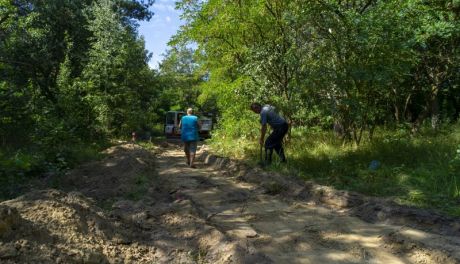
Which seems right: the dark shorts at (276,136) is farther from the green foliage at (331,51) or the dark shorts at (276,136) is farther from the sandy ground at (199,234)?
the sandy ground at (199,234)

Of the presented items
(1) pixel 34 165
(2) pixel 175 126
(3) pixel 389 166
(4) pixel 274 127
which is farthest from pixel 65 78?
(2) pixel 175 126

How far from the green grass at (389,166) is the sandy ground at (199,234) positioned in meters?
1.22

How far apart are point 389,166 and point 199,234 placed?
16.0 feet

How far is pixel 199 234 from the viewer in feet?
15.8

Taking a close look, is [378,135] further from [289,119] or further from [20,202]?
[20,202]

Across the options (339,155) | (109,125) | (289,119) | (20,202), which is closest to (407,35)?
(339,155)

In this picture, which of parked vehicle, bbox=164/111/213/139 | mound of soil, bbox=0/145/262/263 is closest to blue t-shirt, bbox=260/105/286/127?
mound of soil, bbox=0/145/262/263

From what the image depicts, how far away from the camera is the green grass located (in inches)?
255

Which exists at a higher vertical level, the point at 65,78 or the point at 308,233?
the point at 65,78

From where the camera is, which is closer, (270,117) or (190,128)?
(270,117)

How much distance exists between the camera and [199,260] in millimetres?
4227

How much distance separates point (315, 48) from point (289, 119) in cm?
240

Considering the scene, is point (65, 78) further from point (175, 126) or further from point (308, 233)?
point (175, 126)

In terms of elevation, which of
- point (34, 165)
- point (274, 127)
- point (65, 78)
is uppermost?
point (65, 78)
